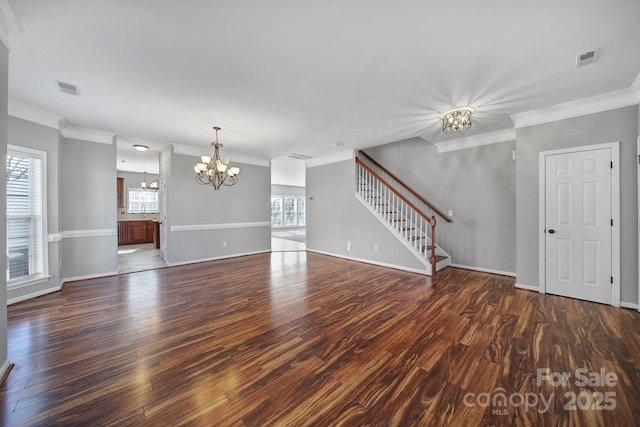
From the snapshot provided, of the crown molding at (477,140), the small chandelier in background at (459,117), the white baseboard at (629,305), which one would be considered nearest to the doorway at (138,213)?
the small chandelier in background at (459,117)

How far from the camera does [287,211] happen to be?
1369 centimetres

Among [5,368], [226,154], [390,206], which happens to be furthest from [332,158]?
[5,368]

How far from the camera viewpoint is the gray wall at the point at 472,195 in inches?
174

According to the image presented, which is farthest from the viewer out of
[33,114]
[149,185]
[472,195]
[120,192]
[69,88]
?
[149,185]

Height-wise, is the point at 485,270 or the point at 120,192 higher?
the point at 120,192

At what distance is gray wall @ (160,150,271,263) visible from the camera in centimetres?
524

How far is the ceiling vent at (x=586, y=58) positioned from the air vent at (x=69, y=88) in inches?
210

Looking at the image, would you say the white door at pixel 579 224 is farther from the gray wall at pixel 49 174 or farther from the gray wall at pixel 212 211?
the gray wall at pixel 49 174

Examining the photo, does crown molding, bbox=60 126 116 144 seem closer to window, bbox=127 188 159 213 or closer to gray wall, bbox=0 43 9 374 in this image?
gray wall, bbox=0 43 9 374

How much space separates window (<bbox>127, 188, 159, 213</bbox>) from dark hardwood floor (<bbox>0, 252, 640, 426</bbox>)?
20.5 ft

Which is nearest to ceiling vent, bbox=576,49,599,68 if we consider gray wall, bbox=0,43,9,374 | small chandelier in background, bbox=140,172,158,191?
gray wall, bbox=0,43,9,374

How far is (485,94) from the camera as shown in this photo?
9.68 feet

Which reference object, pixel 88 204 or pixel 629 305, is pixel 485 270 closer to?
pixel 629 305

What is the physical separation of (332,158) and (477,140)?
3.20 metres
